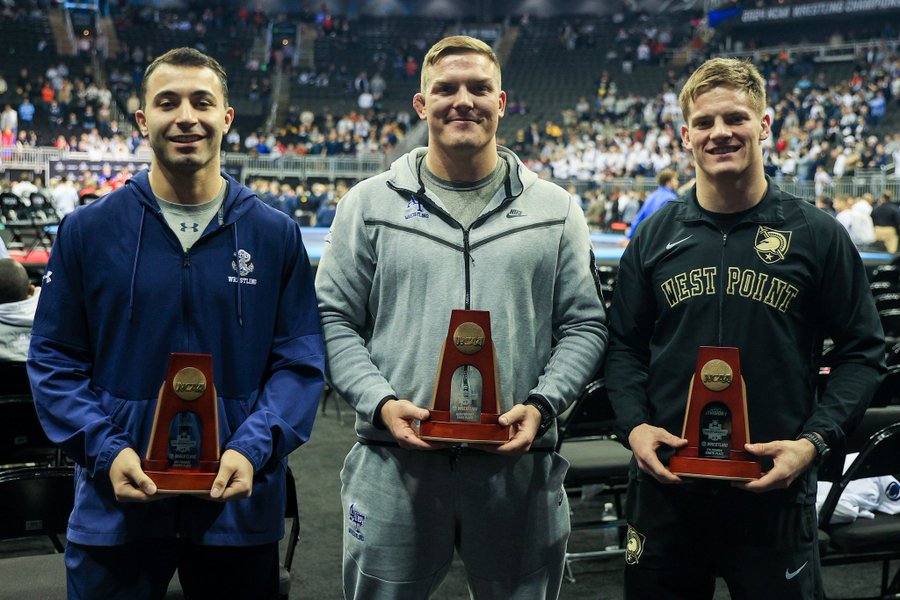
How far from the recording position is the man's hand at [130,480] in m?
1.88

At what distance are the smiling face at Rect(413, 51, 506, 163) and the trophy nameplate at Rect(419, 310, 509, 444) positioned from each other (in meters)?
0.43

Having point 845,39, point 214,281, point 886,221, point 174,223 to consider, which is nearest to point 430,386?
point 214,281

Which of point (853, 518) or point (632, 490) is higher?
point (632, 490)

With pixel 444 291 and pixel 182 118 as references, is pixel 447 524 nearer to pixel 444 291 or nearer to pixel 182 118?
pixel 444 291

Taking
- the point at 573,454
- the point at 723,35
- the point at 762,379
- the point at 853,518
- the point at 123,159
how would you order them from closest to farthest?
the point at 762,379 < the point at 853,518 < the point at 573,454 < the point at 123,159 < the point at 723,35

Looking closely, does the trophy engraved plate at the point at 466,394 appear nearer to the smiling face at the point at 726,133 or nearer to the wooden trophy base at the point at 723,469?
the wooden trophy base at the point at 723,469

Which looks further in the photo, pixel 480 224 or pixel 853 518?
pixel 853 518

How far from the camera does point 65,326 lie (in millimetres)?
2023

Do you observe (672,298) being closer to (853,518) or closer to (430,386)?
(430,386)

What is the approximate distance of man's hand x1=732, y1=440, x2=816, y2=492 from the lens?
Result: 211 centimetres

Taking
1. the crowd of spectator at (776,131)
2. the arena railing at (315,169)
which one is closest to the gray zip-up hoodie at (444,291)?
the arena railing at (315,169)

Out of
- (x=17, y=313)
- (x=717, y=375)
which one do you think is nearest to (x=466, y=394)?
(x=717, y=375)

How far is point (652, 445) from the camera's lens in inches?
87.1

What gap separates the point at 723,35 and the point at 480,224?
1358 inches
